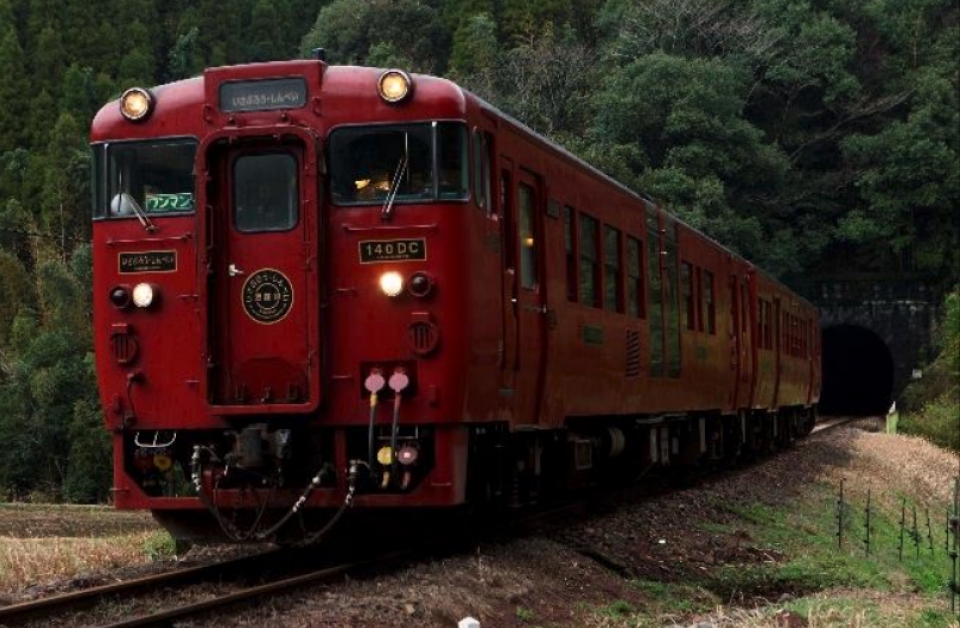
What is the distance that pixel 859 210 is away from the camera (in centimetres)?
5103

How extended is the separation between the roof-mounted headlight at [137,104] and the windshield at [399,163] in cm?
130

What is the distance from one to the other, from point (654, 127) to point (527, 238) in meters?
36.8

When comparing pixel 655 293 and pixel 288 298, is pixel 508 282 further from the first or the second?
pixel 655 293

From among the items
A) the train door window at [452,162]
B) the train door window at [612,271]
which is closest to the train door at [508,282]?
the train door window at [452,162]

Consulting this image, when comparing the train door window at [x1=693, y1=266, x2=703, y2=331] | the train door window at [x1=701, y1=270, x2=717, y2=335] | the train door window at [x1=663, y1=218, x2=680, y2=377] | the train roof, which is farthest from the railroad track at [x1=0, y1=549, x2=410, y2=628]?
the train door window at [x1=701, y1=270, x2=717, y2=335]

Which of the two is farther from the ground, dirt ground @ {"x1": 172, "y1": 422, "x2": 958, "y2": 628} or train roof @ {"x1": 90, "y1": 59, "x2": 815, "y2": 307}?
train roof @ {"x1": 90, "y1": 59, "x2": 815, "y2": 307}

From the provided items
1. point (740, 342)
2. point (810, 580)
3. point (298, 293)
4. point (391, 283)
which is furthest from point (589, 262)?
point (740, 342)

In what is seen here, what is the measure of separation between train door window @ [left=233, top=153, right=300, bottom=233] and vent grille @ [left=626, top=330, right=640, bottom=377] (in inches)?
202

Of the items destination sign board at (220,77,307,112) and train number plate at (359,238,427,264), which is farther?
destination sign board at (220,77,307,112)

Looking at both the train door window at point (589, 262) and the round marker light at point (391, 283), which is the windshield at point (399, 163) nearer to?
the round marker light at point (391, 283)

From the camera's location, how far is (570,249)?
1247cm

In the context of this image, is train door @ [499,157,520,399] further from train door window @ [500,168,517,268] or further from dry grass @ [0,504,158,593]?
dry grass @ [0,504,158,593]

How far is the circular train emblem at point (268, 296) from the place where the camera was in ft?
32.2

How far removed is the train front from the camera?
964 centimetres
